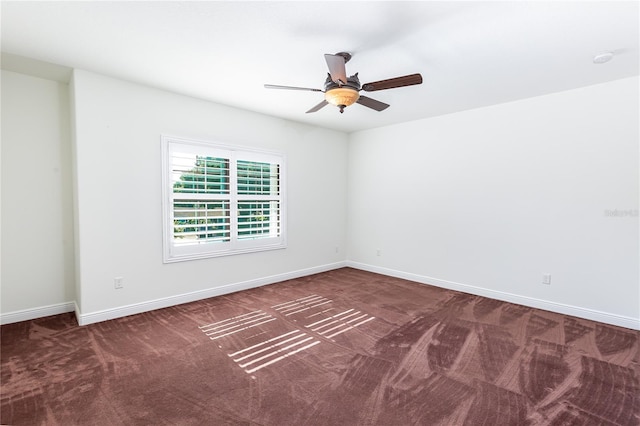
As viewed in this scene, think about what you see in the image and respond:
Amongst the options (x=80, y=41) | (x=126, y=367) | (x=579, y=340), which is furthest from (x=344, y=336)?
(x=80, y=41)

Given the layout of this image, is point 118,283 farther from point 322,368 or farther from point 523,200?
point 523,200

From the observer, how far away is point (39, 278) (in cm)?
328

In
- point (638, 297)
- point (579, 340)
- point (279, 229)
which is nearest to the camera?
point (579, 340)

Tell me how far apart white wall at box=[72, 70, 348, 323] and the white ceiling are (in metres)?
0.30

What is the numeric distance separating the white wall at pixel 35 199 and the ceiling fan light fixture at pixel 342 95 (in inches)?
120

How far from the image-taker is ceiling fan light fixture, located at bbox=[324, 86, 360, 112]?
246cm

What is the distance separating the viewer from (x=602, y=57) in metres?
2.64

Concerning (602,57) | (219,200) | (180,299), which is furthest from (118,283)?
(602,57)

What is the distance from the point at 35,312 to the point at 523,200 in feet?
19.2

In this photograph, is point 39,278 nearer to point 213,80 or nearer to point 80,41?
point 80,41

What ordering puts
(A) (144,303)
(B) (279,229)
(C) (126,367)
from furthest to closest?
(B) (279,229) < (A) (144,303) < (C) (126,367)

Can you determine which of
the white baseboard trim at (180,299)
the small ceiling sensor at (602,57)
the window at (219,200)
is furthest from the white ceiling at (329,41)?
the white baseboard trim at (180,299)

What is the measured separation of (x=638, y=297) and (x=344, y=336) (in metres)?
3.09

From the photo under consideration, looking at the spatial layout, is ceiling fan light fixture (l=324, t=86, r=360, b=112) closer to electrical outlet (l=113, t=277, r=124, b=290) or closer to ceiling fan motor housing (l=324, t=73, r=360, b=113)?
ceiling fan motor housing (l=324, t=73, r=360, b=113)
